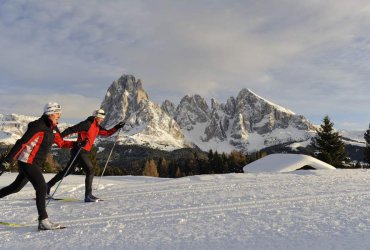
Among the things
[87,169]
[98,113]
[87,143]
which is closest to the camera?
[87,143]

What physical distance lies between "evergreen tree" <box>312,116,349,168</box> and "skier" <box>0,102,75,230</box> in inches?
1914

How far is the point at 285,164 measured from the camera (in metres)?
31.2

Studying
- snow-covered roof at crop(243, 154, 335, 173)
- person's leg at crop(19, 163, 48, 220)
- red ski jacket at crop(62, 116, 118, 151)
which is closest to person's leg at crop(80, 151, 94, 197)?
red ski jacket at crop(62, 116, 118, 151)

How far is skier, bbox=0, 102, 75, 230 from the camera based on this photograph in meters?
6.43

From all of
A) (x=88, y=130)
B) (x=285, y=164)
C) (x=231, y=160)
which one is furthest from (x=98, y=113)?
(x=231, y=160)

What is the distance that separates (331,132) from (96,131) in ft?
156

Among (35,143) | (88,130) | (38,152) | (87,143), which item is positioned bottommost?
(38,152)

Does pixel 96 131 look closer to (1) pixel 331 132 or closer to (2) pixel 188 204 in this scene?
(2) pixel 188 204

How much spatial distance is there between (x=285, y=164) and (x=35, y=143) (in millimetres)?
27037

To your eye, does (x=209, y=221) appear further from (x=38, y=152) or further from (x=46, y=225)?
(x=38, y=152)

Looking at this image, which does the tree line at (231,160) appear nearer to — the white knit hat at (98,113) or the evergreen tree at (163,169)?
the evergreen tree at (163,169)

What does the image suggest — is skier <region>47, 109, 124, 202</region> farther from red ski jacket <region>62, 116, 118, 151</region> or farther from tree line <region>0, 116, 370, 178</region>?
tree line <region>0, 116, 370, 178</region>

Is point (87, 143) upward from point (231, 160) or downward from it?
downward

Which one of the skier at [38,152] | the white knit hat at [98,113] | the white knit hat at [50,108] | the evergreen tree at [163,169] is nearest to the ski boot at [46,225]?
the skier at [38,152]
